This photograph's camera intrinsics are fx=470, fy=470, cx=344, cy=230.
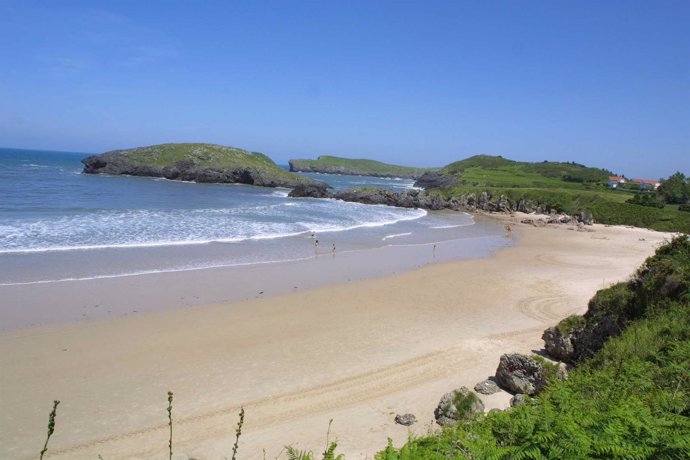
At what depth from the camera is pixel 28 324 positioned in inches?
537

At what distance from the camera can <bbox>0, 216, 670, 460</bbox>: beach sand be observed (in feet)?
28.6

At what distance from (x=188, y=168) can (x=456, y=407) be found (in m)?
80.2

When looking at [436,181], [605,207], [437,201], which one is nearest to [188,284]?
[437,201]

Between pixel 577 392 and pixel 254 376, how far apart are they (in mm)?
7171

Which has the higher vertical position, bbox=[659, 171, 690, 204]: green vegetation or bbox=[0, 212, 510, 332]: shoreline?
bbox=[659, 171, 690, 204]: green vegetation

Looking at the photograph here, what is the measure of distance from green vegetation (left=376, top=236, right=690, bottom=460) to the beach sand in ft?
6.73

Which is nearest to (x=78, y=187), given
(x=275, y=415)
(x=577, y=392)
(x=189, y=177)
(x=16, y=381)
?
(x=189, y=177)

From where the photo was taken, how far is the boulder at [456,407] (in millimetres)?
8898

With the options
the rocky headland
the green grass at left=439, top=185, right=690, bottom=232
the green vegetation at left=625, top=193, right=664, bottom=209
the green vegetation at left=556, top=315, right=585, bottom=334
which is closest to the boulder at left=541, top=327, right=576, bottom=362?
the green vegetation at left=556, top=315, right=585, bottom=334

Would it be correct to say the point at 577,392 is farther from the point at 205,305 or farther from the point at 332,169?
the point at 332,169

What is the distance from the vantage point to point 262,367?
1166cm

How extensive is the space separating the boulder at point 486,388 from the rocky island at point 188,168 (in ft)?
227

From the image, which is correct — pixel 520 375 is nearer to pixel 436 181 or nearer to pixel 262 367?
pixel 262 367

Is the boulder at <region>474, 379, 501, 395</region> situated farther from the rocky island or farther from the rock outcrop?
the rock outcrop
